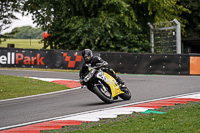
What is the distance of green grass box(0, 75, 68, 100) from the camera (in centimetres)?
1488

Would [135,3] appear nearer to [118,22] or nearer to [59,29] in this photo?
[118,22]

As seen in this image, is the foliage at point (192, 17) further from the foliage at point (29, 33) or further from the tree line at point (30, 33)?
the foliage at point (29, 33)

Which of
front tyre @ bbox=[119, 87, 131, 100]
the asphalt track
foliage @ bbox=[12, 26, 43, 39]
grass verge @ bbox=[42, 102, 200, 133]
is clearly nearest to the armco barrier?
the asphalt track

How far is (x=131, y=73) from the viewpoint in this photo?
2341 cm

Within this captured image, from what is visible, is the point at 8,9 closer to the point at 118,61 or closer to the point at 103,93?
the point at 118,61

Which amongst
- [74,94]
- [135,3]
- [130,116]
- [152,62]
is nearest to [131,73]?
[152,62]

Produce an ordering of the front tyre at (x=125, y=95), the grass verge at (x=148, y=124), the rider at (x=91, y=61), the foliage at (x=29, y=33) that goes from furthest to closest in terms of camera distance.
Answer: the foliage at (x=29, y=33)
the front tyre at (x=125, y=95)
the rider at (x=91, y=61)
the grass verge at (x=148, y=124)

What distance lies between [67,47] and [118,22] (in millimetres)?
5156

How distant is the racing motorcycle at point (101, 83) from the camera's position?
10.3m

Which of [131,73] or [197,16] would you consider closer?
[131,73]

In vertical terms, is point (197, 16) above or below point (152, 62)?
above

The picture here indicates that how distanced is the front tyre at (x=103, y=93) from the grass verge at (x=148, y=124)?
1.91 metres

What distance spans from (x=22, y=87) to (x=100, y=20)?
1576 cm

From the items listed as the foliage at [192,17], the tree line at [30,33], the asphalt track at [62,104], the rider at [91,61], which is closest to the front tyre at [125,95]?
the asphalt track at [62,104]
